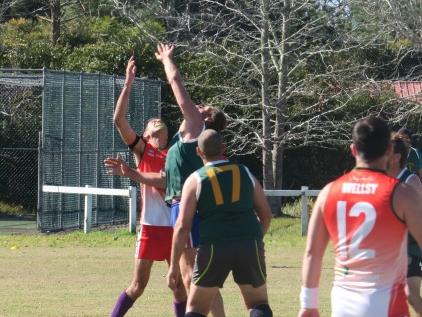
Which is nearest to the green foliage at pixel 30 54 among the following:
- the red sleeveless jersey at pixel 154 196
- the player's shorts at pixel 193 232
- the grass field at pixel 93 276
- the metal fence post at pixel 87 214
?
the metal fence post at pixel 87 214

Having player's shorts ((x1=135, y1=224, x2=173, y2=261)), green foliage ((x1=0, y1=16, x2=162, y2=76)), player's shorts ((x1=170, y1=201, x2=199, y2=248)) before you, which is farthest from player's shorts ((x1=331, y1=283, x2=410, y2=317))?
green foliage ((x1=0, y1=16, x2=162, y2=76))

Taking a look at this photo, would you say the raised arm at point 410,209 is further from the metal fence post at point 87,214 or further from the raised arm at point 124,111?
the metal fence post at point 87,214

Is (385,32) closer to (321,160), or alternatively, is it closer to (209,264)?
(321,160)

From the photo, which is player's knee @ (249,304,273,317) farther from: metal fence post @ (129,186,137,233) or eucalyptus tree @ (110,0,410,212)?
eucalyptus tree @ (110,0,410,212)

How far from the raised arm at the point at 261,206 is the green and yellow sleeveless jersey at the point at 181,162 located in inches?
34.7

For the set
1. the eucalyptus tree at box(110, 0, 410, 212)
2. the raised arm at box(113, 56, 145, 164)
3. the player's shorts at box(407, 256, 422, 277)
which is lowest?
the player's shorts at box(407, 256, 422, 277)

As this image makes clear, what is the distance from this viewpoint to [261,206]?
8.12 metres

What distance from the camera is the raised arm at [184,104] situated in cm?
855

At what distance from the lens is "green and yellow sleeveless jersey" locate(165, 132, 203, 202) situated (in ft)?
29.0

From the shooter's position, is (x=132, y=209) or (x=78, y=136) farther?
(x=78, y=136)

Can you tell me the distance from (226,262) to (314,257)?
78.2 inches

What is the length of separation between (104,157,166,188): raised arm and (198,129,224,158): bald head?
1.22 meters

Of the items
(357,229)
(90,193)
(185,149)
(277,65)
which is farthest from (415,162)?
(277,65)

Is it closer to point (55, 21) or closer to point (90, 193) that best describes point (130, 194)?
point (90, 193)
